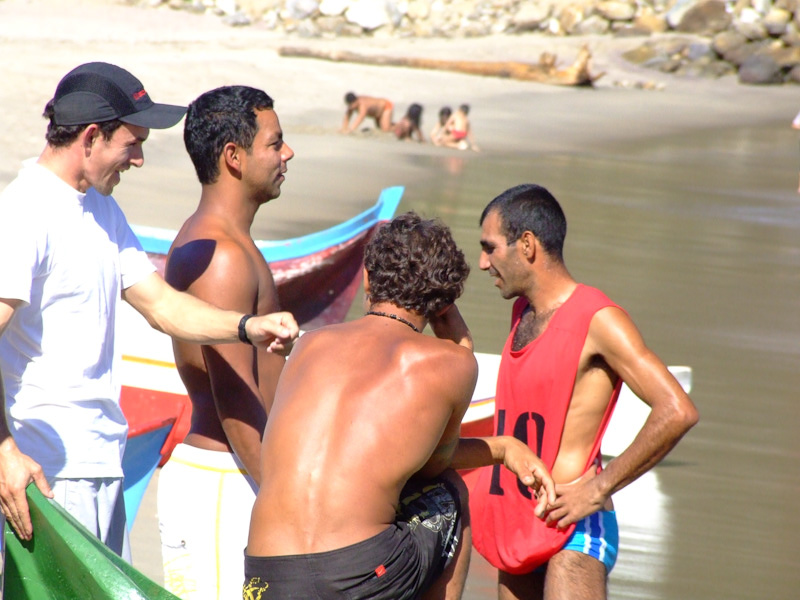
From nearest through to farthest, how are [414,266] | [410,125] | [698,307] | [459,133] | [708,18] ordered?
[414,266] < [698,307] < [459,133] < [410,125] < [708,18]

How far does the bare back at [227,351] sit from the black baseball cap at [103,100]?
401 mm

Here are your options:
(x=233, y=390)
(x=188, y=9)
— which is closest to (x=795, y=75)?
(x=188, y=9)

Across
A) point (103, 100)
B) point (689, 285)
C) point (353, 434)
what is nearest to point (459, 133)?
point (689, 285)

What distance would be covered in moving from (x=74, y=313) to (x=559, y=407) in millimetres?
1441

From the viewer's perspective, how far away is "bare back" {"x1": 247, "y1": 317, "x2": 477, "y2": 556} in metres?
2.45

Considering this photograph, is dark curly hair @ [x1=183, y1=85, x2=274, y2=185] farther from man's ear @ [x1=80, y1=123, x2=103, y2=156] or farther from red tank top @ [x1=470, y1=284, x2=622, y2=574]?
red tank top @ [x1=470, y1=284, x2=622, y2=574]

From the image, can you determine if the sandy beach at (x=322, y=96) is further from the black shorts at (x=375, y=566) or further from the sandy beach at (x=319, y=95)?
the black shorts at (x=375, y=566)

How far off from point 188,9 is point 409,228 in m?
33.6

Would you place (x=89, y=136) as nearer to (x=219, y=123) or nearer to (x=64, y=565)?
(x=219, y=123)

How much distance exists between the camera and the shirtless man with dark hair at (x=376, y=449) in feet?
8.02

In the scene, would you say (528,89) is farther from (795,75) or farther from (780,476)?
(780,476)

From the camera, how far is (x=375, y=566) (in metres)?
2.42

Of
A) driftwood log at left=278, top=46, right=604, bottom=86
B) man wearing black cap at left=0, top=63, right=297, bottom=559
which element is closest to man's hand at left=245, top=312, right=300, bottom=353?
man wearing black cap at left=0, top=63, right=297, bottom=559

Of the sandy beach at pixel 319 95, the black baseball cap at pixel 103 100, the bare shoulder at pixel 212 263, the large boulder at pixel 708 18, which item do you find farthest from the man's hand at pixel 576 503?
the large boulder at pixel 708 18
